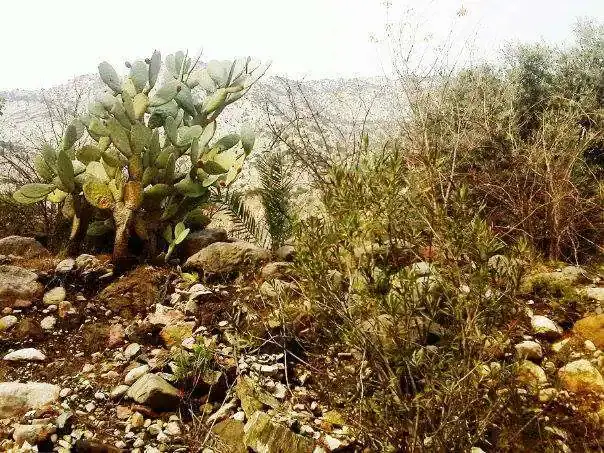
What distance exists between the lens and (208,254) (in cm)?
297

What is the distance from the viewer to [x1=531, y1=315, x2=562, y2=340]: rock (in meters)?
2.31

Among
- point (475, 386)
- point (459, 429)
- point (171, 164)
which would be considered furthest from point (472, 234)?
point (171, 164)

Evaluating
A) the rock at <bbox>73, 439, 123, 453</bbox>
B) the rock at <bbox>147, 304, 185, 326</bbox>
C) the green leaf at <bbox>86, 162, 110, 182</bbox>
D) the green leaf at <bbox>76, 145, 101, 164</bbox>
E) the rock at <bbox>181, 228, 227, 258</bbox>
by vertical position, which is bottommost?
the rock at <bbox>73, 439, 123, 453</bbox>

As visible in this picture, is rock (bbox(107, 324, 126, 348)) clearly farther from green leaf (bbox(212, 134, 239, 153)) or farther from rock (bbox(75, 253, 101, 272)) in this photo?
green leaf (bbox(212, 134, 239, 153))

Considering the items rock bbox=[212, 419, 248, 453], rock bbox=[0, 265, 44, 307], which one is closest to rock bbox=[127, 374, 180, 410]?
rock bbox=[212, 419, 248, 453]

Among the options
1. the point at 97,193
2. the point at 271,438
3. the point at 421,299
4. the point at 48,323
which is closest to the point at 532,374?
the point at 421,299

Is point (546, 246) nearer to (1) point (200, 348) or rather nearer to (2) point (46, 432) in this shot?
(1) point (200, 348)

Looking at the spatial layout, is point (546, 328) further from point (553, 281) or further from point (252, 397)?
point (252, 397)

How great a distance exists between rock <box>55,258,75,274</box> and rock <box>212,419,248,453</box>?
1.58 metres

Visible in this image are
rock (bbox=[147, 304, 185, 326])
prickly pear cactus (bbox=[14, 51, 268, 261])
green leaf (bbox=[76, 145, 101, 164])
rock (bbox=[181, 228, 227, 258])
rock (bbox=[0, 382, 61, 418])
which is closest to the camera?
rock (bbox=[0, 382, 61, 418])

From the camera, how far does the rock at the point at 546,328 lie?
7.58 feet

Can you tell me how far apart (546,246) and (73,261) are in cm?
295

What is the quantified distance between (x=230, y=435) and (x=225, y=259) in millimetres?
1292

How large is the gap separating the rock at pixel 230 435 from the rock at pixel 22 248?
6.65 ft
